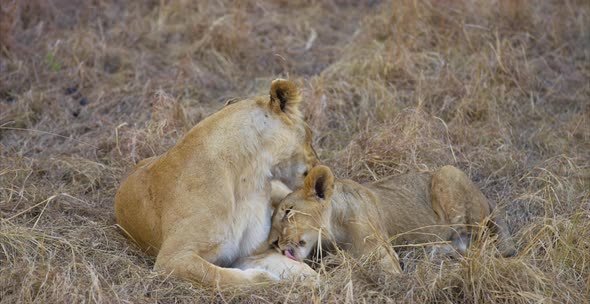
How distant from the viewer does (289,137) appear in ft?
13.8

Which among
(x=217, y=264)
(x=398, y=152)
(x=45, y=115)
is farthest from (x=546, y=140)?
(x=45, y=115)

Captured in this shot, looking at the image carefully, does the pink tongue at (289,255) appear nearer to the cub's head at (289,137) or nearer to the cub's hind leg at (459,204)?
the cub's head at (289,137)

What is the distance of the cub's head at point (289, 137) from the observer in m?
4.17

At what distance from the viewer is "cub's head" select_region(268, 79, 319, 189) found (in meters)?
4.17

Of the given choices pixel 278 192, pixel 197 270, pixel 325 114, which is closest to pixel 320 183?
pixel 278 192

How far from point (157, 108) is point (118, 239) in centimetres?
174

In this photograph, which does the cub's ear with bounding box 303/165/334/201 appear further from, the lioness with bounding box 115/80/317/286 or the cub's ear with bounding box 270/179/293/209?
the cub's ear with bounding box 270/179/293/209

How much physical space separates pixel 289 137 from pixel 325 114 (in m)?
2.02

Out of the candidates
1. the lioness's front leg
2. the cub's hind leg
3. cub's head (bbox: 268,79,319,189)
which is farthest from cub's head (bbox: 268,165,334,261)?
the cub's hind leg

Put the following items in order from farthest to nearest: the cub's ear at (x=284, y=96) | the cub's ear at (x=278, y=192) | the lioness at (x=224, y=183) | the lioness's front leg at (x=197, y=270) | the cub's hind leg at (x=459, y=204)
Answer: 1. the cub's hind leg at (x=459, y=204)
2. the cub's ear at (x=278, y=192)
3. the cub's ear at (x=284, y=96)
4. the lioness at (x=224, y=183)
5. the lioness's front leg at (x=197, y=270)

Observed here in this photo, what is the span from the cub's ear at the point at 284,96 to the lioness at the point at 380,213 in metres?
0.33

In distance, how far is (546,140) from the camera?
5891 millimetres

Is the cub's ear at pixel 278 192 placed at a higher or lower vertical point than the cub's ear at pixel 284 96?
lower

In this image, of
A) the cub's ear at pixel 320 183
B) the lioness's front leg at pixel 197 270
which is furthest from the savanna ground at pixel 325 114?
the cub's ear at pixel 320 183
